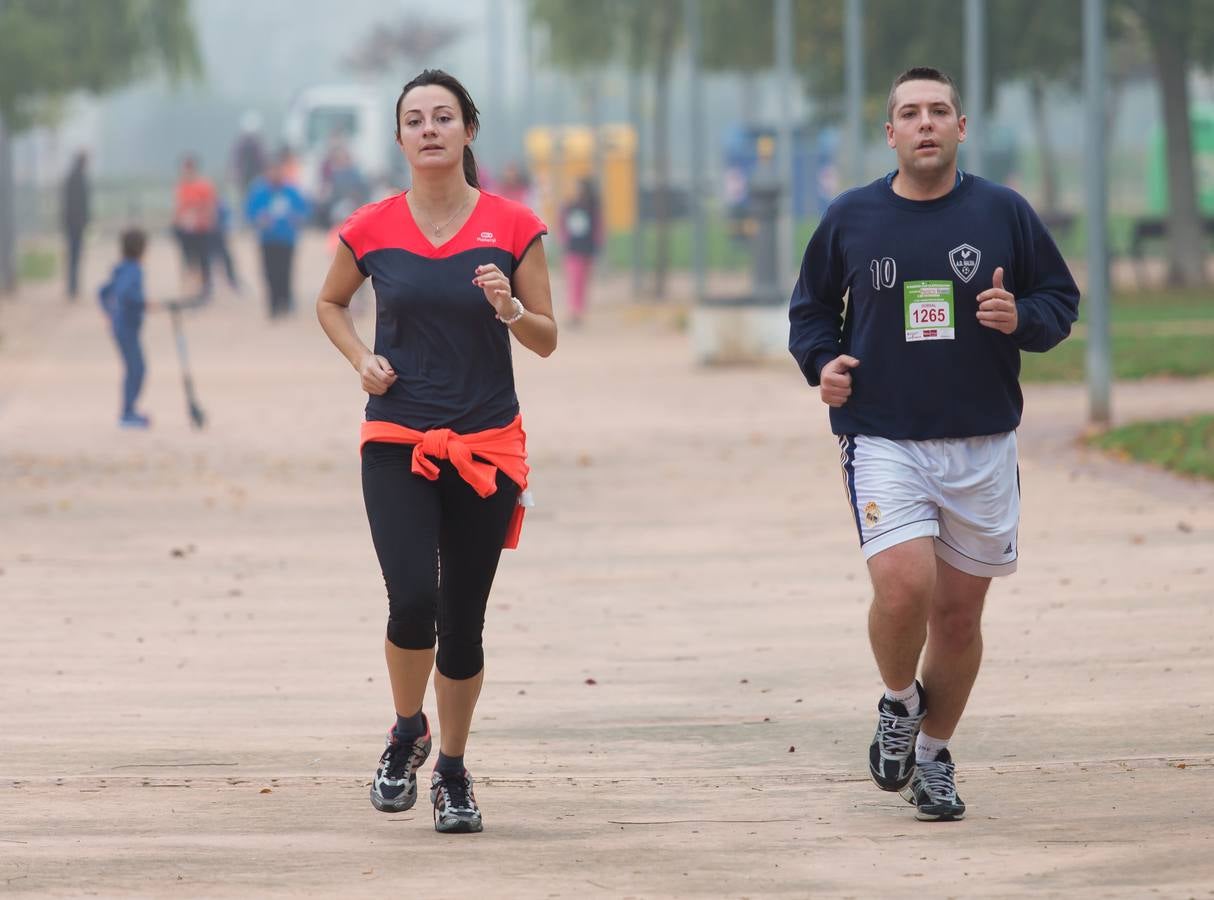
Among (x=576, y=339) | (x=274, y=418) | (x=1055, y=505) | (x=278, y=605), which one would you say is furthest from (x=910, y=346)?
(x=576, y=339)

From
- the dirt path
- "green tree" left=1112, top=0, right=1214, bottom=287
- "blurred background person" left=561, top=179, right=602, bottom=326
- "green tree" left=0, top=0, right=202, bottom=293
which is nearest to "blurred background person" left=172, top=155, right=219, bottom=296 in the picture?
"green tree" left=0, top=0, right=202, bottom=293

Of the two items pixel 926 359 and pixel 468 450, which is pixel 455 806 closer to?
pixel 468 450

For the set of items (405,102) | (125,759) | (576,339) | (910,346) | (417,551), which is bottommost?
(576,339)

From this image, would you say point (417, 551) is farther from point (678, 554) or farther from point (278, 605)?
point (678, 554)

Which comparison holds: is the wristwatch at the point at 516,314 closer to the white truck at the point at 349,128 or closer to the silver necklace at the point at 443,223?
the silver necklace at the point at 443,223

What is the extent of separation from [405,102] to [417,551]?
110cm

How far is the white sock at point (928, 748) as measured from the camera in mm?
6480

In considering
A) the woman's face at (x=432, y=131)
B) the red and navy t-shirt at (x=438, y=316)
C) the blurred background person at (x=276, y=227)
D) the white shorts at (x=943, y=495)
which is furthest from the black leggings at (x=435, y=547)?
the blurred background person at (x=276, y=227)

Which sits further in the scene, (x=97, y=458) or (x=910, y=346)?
(x=97, y=458)

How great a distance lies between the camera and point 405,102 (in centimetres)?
623

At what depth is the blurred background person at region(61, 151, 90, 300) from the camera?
115 feet

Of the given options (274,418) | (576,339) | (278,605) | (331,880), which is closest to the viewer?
(331,880)

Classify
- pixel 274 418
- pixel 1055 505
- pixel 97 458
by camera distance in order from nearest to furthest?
pixel 1055 505, pixel 97 458, pixel 274 418

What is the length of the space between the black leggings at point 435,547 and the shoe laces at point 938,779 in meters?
1.16
